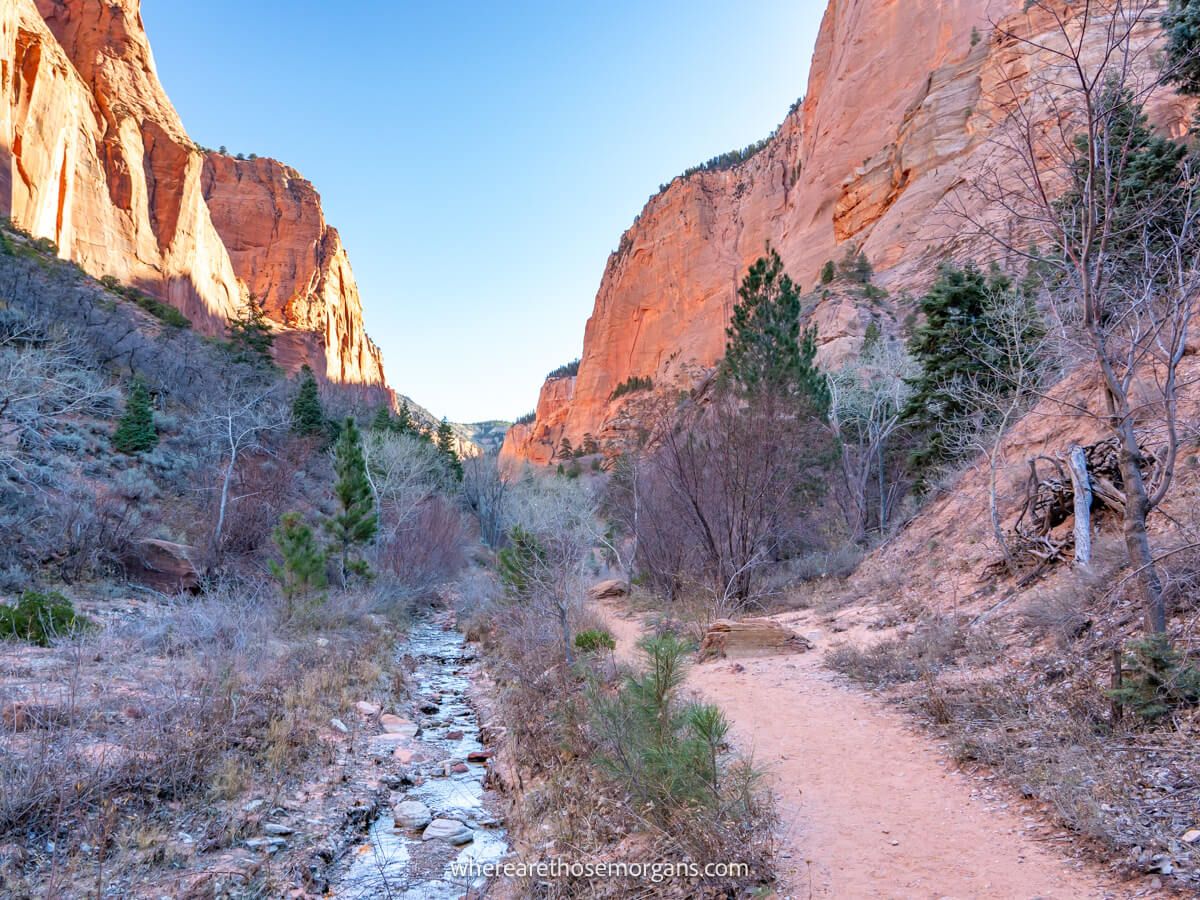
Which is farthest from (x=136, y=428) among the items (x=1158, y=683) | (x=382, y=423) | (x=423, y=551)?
(x=1158, y=683)

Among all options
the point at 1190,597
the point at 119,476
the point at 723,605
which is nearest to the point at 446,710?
the point at 723,605

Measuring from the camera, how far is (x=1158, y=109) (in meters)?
25.5

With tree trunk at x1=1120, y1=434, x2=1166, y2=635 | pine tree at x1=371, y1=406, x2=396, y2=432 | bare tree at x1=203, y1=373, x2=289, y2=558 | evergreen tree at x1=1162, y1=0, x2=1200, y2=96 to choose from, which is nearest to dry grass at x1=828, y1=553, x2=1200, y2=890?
tree trunk at x1=1120, y1=434, x2=1166, y2=635

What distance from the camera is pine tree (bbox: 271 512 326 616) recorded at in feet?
41.5

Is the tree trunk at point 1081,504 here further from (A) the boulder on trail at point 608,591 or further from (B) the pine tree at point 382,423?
(B) the pine tree at point 382,423

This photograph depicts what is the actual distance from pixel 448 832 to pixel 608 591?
13736mm

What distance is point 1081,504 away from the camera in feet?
25.0

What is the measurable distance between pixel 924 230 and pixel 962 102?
10346 millimetres

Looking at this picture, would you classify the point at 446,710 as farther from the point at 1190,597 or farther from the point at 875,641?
the point at 1190,597

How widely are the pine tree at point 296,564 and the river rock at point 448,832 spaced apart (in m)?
7.96

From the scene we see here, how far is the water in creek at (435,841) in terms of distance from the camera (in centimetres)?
464

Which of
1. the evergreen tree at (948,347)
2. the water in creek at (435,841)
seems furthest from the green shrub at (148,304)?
the evergreen tree at (948,347)

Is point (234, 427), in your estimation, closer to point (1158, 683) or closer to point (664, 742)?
point (664, 742)

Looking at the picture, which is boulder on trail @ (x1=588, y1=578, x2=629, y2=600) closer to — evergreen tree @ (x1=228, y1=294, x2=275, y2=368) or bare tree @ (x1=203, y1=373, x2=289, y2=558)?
bare tree @ (x1=203, y1=373, x2=289, y2=558)
